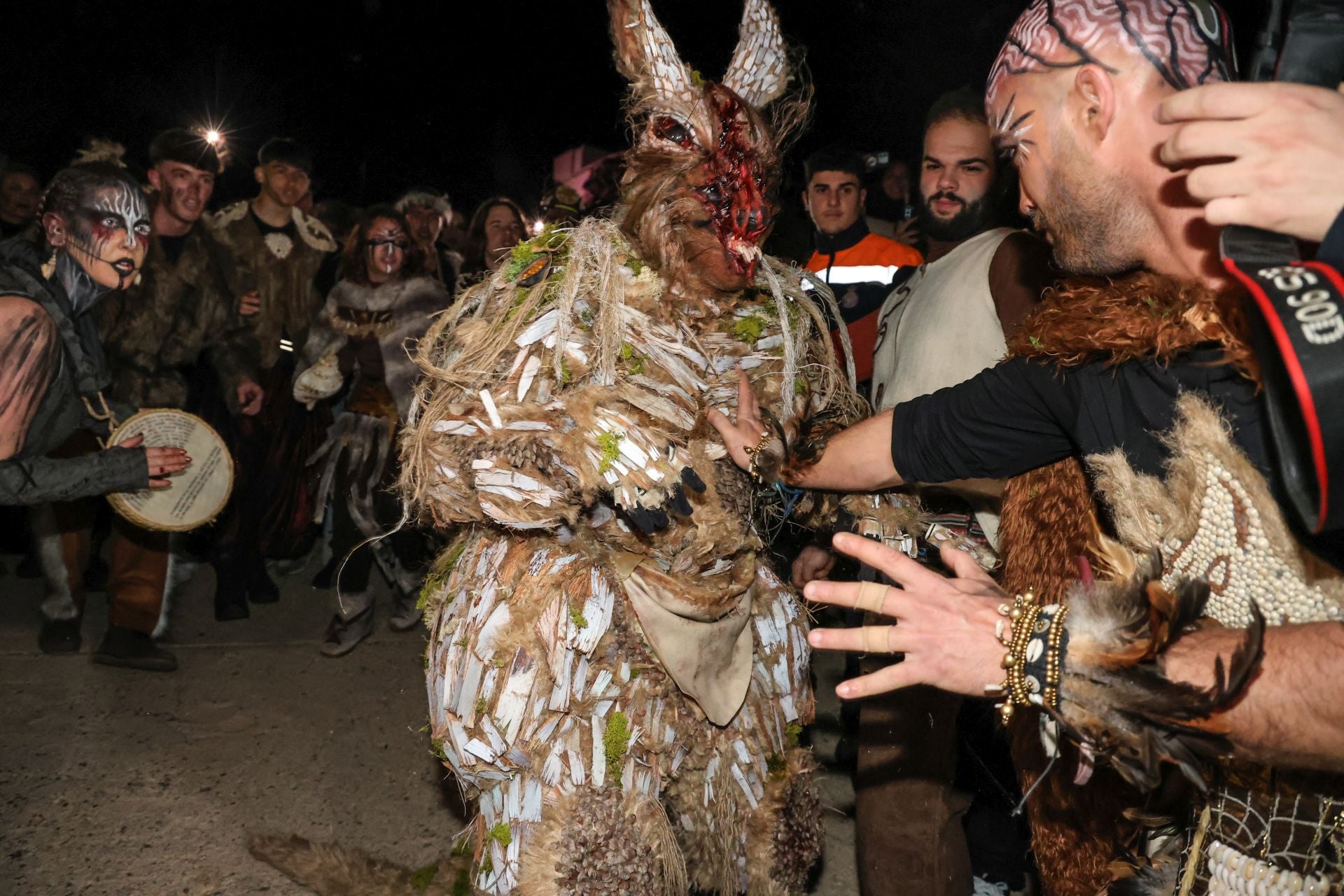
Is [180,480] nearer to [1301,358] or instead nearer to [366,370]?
[366,370]

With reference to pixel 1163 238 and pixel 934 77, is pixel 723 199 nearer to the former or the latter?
pixel 1163 238

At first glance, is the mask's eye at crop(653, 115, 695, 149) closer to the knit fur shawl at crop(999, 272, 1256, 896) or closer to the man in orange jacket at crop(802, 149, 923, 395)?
the knit fur shawl at crop(999, 272, 1256, 896)

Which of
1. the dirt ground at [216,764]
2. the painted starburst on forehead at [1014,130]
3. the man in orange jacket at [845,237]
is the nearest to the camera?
the painted starburst on forehead at [1014,130]

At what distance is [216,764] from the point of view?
377 cm

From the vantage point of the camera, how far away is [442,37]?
1011 cm

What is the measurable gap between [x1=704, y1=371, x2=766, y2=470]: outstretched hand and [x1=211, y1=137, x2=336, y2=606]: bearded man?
3.98m

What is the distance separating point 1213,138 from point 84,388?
3853mm

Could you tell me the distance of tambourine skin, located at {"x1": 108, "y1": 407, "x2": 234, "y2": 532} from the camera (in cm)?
376

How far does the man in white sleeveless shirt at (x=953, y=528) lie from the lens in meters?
2.71

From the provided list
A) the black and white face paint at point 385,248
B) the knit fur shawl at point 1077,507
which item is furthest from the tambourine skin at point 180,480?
the knit fur shawl at point 1077,507

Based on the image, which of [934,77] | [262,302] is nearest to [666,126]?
[262,302]

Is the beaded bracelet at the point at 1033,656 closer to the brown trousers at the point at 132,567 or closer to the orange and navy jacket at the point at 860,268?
the orange and navy jacket at the point at 860,268

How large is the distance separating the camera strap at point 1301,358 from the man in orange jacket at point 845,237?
305cm

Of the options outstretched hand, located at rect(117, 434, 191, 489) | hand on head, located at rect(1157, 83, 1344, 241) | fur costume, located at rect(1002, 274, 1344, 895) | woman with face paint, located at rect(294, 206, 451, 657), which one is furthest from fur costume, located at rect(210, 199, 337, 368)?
hand on head, located at rect(1157, 83, 1344, 241)
